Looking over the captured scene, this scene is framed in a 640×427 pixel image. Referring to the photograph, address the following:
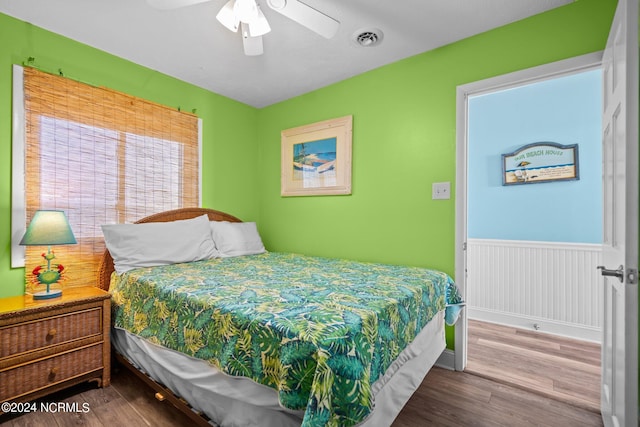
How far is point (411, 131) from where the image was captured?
247 cm

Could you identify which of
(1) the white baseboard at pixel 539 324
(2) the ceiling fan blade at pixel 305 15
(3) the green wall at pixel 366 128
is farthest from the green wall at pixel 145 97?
(1) the white baseboard at pixel 539 324

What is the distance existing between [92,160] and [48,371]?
58.2 inches

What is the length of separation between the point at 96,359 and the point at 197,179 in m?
1.71

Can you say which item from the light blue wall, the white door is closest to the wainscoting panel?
the light blue wall

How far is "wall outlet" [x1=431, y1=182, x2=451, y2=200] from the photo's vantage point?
2.26 meters

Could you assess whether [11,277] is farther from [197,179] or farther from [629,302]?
[629,302]

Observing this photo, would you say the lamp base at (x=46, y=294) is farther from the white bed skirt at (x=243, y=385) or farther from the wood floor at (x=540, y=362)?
the wood floor at (x=540, y=362)

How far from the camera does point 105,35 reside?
7.17ft

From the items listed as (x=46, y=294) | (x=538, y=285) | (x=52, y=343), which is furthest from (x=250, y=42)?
(x=538, y=285)

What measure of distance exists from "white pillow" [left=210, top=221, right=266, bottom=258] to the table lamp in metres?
1.13

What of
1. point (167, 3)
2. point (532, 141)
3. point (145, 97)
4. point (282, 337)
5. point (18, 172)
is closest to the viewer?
point (282, 337)

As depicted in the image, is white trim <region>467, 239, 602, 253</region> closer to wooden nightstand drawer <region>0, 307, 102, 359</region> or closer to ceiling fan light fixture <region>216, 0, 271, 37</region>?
ceiling fan light fixture <region>216, 0, 271, 37</region>

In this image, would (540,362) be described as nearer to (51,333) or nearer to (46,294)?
(51,333)

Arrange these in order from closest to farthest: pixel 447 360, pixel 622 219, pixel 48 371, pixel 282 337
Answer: pixel 282 337
pixel 622 219
pixel 48 371
pixel 447 360
